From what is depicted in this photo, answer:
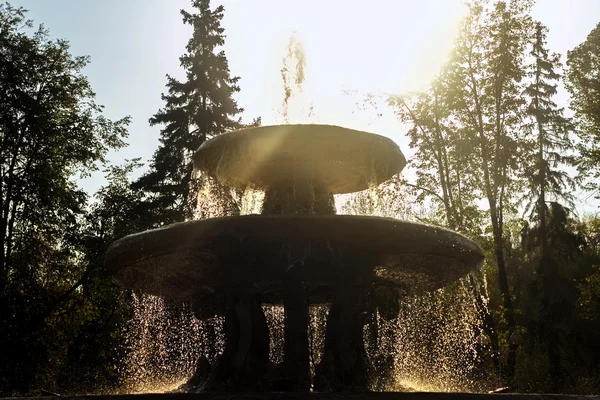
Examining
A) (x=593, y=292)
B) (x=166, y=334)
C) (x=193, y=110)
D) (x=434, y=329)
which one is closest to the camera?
(x=434, y=329)

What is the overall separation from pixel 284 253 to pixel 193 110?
2417cm

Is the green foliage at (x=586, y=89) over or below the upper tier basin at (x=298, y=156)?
over

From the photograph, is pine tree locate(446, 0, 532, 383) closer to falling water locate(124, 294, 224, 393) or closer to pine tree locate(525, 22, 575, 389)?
pine tree locate(525, 22, 575, 389)

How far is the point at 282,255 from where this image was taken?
6.14 metres

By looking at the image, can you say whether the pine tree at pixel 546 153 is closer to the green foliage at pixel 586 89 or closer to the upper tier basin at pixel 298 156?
the green foliage at pixel 586 89

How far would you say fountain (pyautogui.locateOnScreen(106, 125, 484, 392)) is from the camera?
5.75 m

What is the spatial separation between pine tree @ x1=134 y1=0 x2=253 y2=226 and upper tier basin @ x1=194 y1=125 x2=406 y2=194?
19.0 m

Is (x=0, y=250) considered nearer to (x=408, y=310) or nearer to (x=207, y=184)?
(x=207, y=184)

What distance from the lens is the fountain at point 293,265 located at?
18.9 feet

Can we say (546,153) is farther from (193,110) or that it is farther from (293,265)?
(293,265)

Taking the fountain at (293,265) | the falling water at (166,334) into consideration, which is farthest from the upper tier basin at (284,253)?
the falling water at (166,334)

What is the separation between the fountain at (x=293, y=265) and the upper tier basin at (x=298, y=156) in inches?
0.7

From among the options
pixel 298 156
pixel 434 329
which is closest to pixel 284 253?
pixel 298 156

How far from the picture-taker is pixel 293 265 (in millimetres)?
6102
